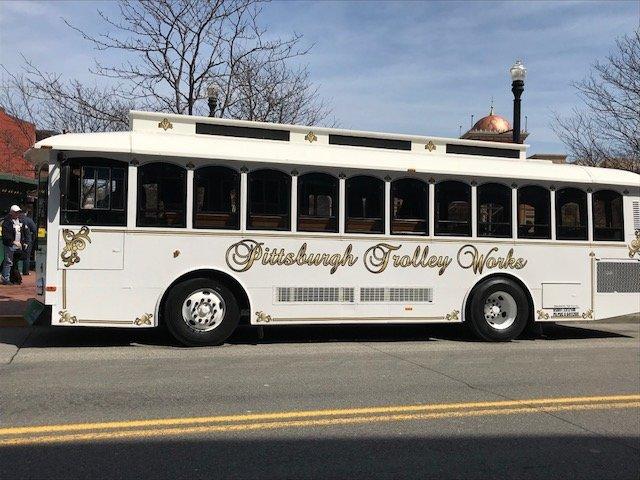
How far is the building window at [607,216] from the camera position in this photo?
9.82 meters

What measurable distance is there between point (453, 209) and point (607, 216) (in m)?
2.77

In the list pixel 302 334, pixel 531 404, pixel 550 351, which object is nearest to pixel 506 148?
pixel 550 351

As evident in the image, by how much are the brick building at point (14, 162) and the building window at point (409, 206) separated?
769 cm

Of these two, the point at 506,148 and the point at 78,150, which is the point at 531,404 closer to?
the point at 506,148

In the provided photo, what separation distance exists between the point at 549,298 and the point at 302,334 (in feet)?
13.1

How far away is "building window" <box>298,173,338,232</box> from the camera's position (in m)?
8.59

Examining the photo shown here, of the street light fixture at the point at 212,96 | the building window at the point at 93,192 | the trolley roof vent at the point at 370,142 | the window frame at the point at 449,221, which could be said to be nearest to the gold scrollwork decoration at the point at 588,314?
the window frame at the point at 449,221

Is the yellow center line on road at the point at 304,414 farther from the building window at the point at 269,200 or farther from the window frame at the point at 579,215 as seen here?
the window frame at the point at 579,215

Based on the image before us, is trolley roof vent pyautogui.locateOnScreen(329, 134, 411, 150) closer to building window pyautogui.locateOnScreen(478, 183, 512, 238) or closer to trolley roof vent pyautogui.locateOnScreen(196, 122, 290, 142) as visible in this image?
trolley roof vent pyautogui.locateOnScreen(196, 122, 290, 142)

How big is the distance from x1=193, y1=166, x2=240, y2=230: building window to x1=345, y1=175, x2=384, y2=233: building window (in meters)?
1.66

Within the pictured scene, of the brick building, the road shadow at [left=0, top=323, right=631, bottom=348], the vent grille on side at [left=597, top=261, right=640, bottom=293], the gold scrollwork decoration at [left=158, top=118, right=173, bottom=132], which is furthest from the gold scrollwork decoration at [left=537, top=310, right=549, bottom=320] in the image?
the brick building

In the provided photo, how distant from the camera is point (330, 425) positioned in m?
4.85

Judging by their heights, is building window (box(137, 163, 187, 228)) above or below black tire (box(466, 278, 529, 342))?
above

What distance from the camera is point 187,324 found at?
8.14 m
